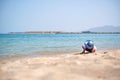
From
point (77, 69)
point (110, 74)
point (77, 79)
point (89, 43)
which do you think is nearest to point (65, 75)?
point (77, 79)

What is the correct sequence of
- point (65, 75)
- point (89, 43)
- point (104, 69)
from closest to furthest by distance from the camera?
point (65, 75)
point (104, 69)
point (89, 43)

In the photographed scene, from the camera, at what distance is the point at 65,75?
6.32m

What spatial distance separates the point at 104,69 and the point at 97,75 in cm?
92

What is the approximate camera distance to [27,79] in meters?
5.96

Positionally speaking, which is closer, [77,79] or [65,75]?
[77,79]

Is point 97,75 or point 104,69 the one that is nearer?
point 97,75

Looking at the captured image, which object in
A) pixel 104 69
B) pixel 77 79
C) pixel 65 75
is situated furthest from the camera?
pixel 104 69

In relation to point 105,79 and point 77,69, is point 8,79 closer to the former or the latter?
point 77,69

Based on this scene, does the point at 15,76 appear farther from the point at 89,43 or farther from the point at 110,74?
the point at 89,43

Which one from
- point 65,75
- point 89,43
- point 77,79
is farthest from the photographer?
point 89,43

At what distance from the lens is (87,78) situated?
6043 millimetres

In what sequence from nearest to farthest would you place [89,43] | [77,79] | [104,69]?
[77,79] → [104,69] → [89,43]

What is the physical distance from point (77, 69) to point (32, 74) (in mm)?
1765

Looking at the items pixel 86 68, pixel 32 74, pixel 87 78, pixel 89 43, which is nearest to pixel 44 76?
pixel 32 74
